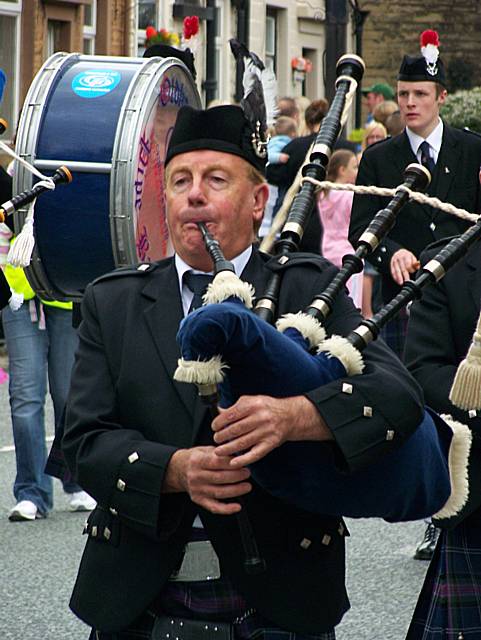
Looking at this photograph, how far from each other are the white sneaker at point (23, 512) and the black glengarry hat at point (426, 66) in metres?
2.56

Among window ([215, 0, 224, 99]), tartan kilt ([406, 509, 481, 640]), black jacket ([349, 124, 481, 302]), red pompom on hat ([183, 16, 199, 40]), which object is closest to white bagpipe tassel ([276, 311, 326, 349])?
tartan kilt ([406, 509, 481, 640])

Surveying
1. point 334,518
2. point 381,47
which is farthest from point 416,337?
point 381,47

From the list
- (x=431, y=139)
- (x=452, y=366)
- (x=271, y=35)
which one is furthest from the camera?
(x=271, y=35)

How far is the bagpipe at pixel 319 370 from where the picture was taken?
2.65 meters

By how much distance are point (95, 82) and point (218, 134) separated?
3687 millimetres

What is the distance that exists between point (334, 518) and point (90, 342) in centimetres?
57

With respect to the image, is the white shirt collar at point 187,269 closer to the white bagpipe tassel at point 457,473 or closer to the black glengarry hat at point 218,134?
the black glengarry hat at point 218,134

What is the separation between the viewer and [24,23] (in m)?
17.7

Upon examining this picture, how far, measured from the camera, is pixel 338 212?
33.3 feet

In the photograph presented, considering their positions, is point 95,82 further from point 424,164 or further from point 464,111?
point 464,111

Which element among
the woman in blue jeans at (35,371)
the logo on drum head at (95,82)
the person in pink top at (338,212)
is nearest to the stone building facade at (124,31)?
the person in pink top at (338,212)

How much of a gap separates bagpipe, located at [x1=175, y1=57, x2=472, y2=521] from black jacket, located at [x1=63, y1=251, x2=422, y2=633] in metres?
0.10

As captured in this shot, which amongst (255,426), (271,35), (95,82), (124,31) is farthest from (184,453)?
(271,35)

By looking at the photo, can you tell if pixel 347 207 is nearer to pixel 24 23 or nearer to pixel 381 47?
pixel 24 23
